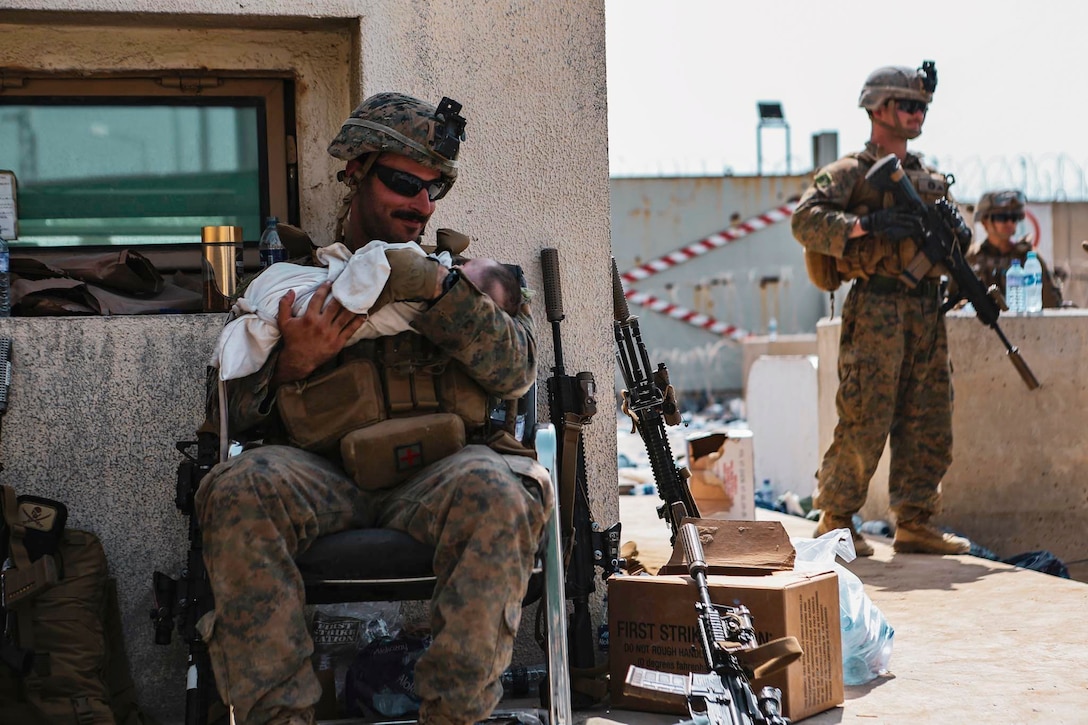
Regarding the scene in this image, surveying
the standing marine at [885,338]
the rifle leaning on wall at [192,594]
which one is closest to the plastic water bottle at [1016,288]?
the standing marine at [885,338]

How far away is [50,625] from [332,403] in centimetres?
102

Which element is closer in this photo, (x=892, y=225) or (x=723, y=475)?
(x=892, y=225)

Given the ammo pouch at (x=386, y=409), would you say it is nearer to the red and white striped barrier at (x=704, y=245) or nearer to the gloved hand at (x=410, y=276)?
the gloved hand at (x=410, y=276)

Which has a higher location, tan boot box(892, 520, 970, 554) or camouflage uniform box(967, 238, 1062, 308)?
camouflage uniform box(967, 238, 1062, 308)

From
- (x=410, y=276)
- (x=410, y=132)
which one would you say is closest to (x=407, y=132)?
(x=410, y=132)

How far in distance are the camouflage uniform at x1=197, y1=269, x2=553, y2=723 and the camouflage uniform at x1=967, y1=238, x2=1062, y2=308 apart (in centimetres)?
705

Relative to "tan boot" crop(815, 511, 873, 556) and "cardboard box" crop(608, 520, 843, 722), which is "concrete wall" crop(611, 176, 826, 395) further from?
"cardboard box" crop(608, 520, 843, 722)

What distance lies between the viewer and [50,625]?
10.1ft

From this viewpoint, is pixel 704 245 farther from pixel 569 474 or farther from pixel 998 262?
pixel 569 474

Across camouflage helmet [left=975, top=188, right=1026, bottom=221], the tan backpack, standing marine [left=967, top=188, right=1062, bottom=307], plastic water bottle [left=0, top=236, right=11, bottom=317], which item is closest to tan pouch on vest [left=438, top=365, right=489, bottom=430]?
the tan backpack

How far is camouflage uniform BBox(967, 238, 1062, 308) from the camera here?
8836 millimetres

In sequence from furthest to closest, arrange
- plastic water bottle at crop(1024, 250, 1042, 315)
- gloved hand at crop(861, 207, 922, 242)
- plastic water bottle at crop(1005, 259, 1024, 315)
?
plastic water bottle at crop(1005, 259, 1024, 315), plastic water bottle at crop(1024, 250, 1042, 315), gloved hand at crop(861, 207, 922, 242)

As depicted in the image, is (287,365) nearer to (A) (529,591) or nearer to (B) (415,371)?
(B) (415,371)

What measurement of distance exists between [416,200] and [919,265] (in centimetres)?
318
